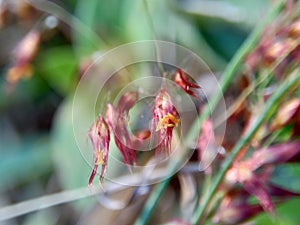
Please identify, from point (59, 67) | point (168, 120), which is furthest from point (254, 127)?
point (59, 67)

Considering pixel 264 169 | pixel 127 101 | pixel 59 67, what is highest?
pixel 59 67

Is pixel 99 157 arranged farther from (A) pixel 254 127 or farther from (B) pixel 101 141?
(A) pixel 254 127

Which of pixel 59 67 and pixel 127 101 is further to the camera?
pixel 59 67

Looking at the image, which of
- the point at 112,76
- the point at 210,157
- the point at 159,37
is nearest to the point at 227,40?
the point at 159,37

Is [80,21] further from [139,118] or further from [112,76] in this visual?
[139,118]

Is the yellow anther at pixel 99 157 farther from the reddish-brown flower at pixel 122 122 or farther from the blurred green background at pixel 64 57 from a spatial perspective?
the blurred green background at pixel 64 57

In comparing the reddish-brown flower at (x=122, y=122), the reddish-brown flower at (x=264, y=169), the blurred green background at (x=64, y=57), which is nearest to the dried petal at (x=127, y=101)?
the reddish-brown flower at (x=122, y=122)

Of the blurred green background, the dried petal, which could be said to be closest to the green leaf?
the blurred green background

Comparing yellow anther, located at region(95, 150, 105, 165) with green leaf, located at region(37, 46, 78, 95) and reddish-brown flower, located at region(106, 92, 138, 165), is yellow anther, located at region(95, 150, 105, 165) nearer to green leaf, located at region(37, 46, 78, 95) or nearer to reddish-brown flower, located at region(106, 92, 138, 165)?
reddish-brown flower, located at region(106, 92, 138, 165)
